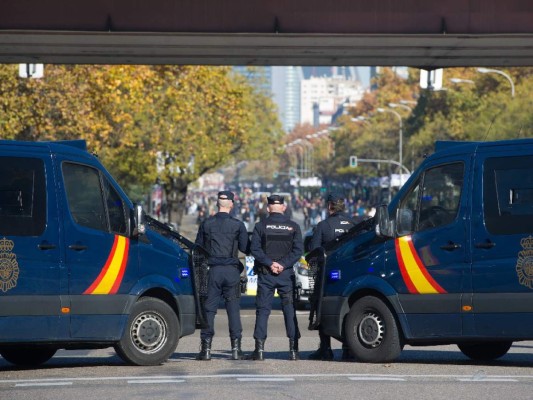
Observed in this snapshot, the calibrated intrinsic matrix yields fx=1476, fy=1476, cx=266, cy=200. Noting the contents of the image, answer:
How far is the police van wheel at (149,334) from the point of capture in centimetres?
1439

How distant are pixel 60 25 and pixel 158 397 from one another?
11848 mm

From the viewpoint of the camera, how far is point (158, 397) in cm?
1170

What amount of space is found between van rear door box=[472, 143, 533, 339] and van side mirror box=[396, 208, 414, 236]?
0.69 meters

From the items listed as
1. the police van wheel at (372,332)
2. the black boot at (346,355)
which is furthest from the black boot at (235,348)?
the police van wheel at (372,332)

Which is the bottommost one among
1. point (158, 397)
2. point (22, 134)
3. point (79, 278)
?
point (158, 397)

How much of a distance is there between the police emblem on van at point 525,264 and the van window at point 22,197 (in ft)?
14.6

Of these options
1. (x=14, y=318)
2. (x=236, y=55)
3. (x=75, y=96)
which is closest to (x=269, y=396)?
(x=14, y=318)

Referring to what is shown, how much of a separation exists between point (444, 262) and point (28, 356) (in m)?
4.35

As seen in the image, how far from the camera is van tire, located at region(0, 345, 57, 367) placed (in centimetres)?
1500

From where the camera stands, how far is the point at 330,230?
16.0 metres

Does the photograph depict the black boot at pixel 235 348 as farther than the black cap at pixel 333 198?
No

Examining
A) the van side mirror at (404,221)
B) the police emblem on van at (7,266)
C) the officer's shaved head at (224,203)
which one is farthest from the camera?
the officer's shaved head at (224,203)

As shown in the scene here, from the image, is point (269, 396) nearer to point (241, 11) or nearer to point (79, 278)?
point (79, 278)

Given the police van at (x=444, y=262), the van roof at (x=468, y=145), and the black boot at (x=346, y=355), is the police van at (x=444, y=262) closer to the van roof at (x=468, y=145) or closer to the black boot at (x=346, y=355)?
the van roof at (x=468, y=145)
